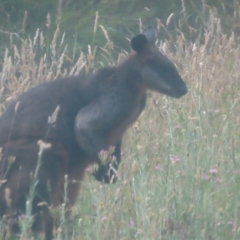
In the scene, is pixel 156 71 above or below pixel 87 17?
above

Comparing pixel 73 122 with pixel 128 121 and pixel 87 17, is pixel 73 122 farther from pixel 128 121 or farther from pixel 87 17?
pixel 87 17

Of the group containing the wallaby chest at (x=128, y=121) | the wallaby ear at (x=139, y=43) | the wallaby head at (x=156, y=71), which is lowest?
the wallaby chest at (x=128, y=121)

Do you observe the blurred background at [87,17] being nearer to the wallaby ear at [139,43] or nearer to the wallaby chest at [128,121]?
the wallaby ear at [139,43]

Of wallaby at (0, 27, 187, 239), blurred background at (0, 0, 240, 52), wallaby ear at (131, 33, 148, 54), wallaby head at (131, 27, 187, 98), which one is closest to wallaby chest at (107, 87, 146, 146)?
wallaby at (0, 27, 187, 239)

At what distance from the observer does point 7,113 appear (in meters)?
5.00

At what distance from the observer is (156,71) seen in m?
5.40

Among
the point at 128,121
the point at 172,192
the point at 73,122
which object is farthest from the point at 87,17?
the point at 172,192

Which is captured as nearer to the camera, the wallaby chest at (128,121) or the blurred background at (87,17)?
the wallaby chest at (128,121)

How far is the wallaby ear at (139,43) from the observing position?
543 centimetres

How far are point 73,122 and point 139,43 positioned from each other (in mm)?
841

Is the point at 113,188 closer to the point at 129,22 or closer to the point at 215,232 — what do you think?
the point at 215,232

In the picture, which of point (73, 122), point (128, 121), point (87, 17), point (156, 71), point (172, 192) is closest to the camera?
point (172, 192)

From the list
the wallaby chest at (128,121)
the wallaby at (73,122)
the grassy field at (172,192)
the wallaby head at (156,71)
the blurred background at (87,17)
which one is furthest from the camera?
the blurred background at (87,17)

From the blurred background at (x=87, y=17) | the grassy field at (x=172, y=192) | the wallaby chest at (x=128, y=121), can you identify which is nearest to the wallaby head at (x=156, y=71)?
the wallaby chest at (x=128, y=121)
